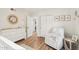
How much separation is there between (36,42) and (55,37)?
0.87ft

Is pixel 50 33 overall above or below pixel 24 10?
below

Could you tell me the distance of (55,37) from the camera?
147 centimetres

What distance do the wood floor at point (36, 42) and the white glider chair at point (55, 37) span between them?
0.05 meters

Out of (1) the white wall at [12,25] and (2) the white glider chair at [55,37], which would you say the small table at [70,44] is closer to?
(2) the white glider chair at [55,37]

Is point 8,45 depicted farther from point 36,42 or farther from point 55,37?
point 55,37

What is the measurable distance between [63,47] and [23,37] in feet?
1.81

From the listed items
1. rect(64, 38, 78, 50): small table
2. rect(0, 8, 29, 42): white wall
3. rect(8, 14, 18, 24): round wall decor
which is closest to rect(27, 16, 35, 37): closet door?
rect(0, 8, 29, 42): white wall

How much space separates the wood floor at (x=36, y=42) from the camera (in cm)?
146

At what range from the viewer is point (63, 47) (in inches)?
57.4

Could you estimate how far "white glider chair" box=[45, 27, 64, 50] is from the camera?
4.75 feet

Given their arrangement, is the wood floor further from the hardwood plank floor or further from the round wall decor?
the round wall decor
